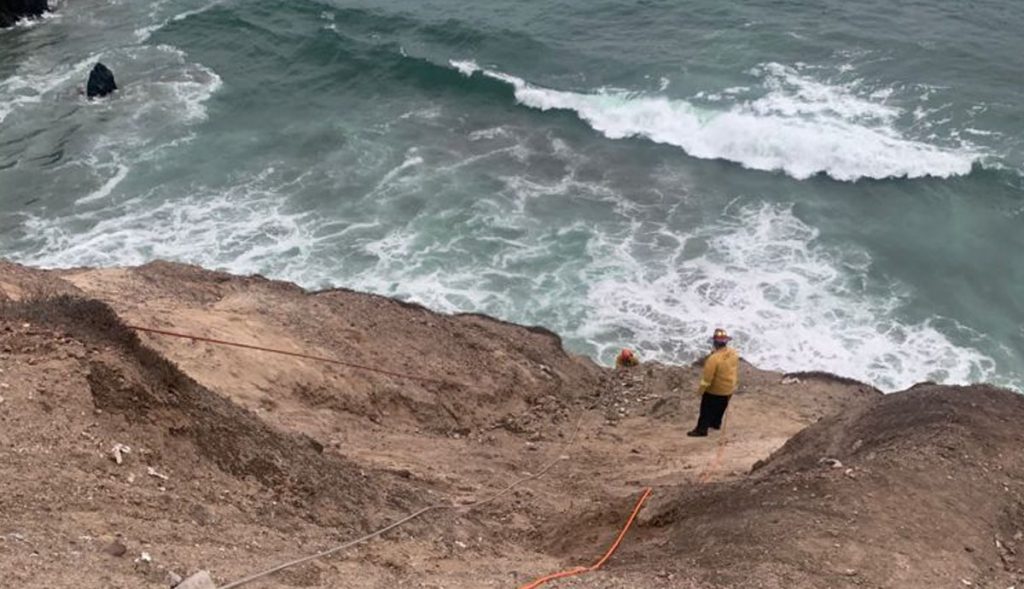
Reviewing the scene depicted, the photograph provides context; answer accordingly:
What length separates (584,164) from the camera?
26.0 m

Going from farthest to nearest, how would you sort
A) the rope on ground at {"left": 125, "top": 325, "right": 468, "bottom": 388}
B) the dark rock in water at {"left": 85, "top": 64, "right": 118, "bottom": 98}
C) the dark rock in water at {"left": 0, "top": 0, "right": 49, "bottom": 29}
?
the dark rock in water at {"left": 0, "top": 0, "right": 49, "bottom": 29} < the dark rock in water at {"left": 85, "top": 64, "right": 118, "bottom": 98} < the rope on ground at {"left": 125, "top": 325, "right": 468, "bottom": 388}

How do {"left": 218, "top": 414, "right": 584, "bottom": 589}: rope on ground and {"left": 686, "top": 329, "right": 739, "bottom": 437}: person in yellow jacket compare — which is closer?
{"left": 218, "top": 414, "right": 584, "bottom": 589}: rope on ground

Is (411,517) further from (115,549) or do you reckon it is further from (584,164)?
(584,164)

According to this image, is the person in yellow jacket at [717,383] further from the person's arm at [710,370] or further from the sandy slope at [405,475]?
the sandy slope at [405,475]

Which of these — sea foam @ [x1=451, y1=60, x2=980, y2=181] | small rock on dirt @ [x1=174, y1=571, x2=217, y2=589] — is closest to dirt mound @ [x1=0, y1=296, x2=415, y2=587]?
small rock on dirt @ [x1=174, y1=571, x2=217, y2=589]

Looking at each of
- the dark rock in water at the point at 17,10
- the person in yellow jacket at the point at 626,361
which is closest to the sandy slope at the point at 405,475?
the person in yellow jacket at the point at 626,361

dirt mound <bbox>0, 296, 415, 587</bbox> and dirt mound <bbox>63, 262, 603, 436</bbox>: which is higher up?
dirt mound <bbox>0, 296, 415, 587</bbox>

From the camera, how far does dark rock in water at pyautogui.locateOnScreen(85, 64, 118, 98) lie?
29.8 metres

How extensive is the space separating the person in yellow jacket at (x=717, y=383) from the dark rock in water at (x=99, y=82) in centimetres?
2413

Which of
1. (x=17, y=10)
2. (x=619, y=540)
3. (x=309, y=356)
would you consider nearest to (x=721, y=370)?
(x=619, y=540)

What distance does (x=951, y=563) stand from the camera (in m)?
7.95

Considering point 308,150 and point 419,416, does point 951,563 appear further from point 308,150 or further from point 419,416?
point 308,150

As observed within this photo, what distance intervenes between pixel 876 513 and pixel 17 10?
131ft

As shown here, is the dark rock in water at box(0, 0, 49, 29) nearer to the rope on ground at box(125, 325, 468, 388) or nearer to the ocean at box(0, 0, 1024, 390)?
the ocean at box(0, 0, 1024, 390)
